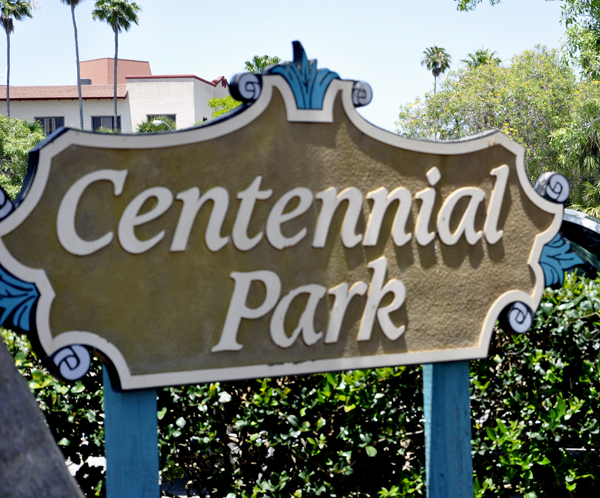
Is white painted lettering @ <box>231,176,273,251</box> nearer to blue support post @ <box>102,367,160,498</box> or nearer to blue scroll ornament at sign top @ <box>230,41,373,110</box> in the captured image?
blue scroll ornament at sign top @ <box>230,41,373,110</box>

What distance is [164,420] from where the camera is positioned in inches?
153

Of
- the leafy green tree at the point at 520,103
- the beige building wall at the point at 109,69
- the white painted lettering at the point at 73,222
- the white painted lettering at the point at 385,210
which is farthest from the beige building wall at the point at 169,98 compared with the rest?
the white painted lettering at the point at 73,222

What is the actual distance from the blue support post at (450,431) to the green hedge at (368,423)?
0.41 meters

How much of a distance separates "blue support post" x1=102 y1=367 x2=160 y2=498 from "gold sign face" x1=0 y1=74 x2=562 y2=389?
125mm

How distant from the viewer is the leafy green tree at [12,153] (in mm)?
25109

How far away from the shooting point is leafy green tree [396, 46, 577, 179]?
80.4 feet

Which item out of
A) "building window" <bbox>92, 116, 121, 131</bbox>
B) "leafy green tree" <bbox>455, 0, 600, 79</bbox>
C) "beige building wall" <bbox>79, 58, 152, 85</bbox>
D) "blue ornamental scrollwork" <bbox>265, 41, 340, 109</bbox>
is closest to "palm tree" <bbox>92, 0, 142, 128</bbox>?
"building window" <bbox>92, 116, 121, 131</bbox>

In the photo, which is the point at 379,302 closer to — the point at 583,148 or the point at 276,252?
the point at 276,252

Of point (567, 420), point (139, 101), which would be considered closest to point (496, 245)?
point (567, 420)

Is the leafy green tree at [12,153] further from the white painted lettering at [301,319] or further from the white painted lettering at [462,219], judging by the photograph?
the white painted lettering at [462,219]

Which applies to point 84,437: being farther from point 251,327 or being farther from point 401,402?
point 401,402

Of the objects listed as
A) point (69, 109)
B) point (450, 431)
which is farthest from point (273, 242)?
point (69, 109)

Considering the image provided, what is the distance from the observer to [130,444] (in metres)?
3.03

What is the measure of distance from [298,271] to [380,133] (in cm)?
90
